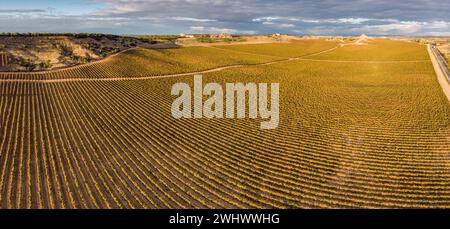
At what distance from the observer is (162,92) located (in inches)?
2035

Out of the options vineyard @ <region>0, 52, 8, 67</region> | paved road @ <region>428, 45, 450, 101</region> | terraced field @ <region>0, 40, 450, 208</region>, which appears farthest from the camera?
vineyard @ <region>0, 52, 8, 67</region>

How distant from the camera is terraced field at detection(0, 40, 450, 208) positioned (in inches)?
836

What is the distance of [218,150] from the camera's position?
94.8 feet

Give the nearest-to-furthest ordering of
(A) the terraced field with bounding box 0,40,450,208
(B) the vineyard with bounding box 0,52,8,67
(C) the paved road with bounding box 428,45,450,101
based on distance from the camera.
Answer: (A) the terraced field with bounding box 0,40,450,208, (C) the paved road with bounding box 428,45,450,101, (B) the vineyard with bounding box 0,52,8,67

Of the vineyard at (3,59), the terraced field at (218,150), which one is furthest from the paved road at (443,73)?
the vineyard at (3,59)

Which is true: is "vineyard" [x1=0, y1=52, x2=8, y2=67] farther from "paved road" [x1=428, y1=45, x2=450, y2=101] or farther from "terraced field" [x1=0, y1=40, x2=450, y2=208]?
"paved road" [x1=428, y1=45, x2=450, y2=101]

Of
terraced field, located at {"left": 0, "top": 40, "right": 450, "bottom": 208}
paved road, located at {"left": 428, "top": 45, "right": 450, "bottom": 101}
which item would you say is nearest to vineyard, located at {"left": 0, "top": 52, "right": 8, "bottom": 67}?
terraced field, located at {"left": 0, "top": 40, "right": 450, "bottom": 208}

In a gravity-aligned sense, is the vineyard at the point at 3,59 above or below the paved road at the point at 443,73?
above

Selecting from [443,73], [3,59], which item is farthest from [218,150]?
[443,73]

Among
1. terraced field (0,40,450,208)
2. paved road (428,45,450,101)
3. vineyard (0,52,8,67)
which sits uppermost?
vineyard (0,52,8,67)

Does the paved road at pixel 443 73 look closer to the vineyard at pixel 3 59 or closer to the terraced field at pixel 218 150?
the terraced field at pixel 218 150

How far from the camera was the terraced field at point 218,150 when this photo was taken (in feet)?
69.7

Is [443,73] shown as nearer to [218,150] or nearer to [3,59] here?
[218,150]
